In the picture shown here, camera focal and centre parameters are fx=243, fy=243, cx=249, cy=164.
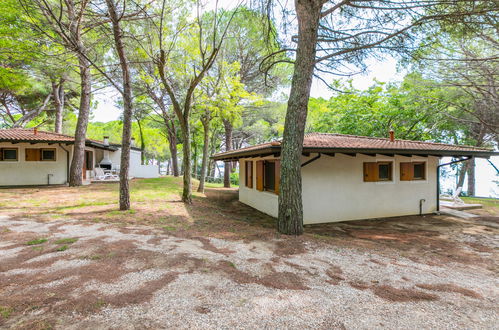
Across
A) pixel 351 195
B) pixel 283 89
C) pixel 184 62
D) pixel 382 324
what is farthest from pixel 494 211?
pixel 184 62

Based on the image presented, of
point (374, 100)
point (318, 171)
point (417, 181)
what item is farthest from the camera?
point (374, 100)

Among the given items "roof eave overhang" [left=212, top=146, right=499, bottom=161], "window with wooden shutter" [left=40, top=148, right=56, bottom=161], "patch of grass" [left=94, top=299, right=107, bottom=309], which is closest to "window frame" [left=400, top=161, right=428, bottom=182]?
"roof eave overhang" [left=212, top=146, right=499, bottom=161]

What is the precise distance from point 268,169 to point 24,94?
1685cm

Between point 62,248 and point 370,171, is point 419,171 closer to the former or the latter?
point 370,171

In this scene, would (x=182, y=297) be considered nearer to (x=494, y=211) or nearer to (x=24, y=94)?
(x=494, y=211)

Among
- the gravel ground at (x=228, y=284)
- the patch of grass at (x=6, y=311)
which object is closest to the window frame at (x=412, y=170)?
the gravel ground at (x=228, y=284)

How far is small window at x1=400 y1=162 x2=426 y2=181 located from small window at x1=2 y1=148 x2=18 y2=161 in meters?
16.9

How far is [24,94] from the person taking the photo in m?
15.3

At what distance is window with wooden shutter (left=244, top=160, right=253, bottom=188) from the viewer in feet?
33.9

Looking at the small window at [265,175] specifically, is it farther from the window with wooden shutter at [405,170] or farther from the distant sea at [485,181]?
the distant sea at [485,181]

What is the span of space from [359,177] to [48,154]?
47.3 ft

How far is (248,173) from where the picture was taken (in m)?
10.8

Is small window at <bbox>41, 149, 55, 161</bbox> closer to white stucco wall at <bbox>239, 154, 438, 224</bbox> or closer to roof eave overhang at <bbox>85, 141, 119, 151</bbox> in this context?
roof eave overhang at <bbox>85, 141, 119, 151</bbox>

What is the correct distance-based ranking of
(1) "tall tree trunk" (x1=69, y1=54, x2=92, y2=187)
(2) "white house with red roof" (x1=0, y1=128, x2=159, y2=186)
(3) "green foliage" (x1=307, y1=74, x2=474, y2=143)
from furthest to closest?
1. (3) "green foliage" (x1=307, y1=74, x2=474, y2=143)
2. (2) "white house with red roof" (x1=0, y1=128, x2=159, y2=186)
3. (1) "tall tree trunk" (x1=69, y1=54, x2=92, y2=187)
